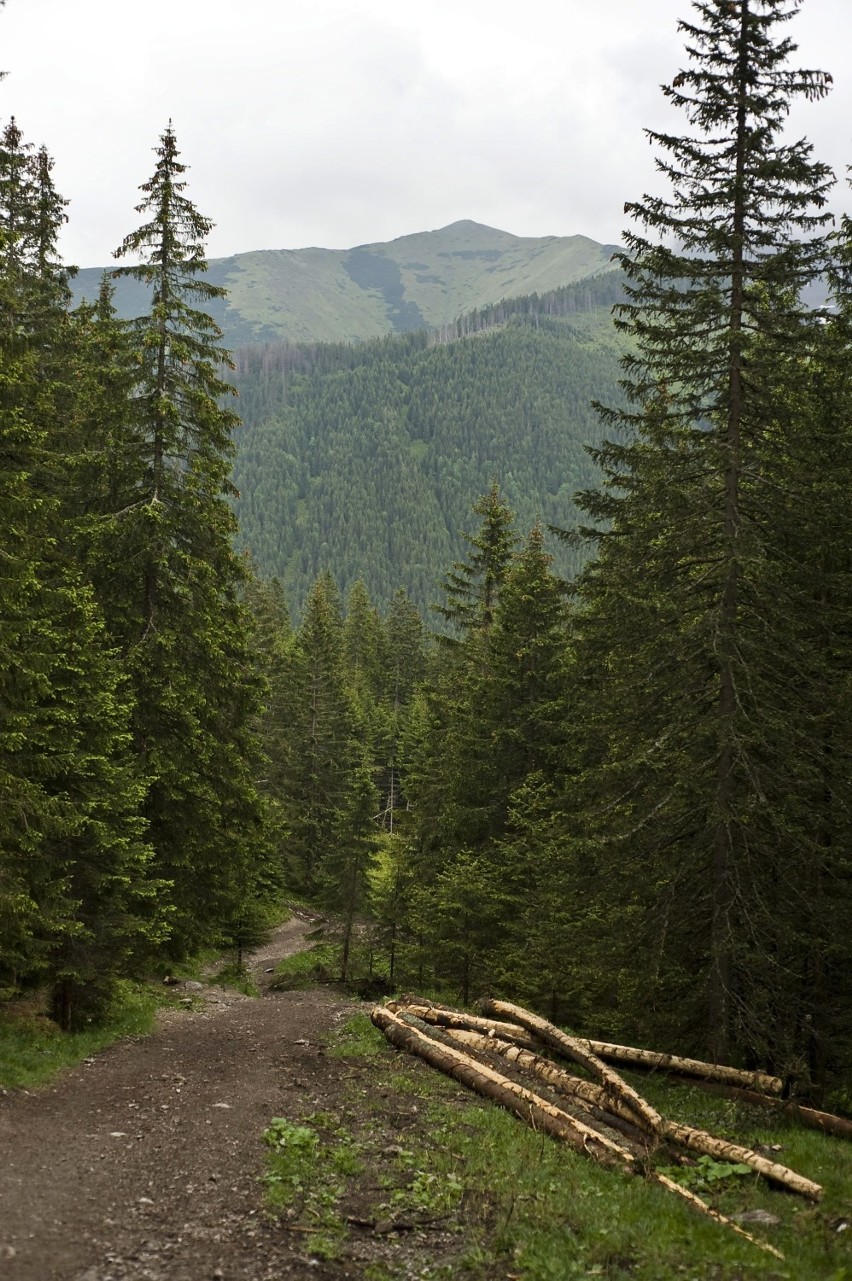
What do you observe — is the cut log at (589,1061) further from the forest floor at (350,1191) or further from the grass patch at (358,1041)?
the grass patch at (358,1041)

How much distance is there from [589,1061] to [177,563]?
583 inches

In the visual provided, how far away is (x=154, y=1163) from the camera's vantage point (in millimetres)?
9320

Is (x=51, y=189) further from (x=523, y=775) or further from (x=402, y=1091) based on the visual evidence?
(x=402, y=1091)

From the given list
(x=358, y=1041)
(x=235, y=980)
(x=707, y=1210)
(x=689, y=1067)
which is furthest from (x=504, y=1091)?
(x=235, y=980)

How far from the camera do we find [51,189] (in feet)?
82.0

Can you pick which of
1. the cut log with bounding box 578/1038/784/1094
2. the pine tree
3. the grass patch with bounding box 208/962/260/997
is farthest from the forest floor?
the pine tree

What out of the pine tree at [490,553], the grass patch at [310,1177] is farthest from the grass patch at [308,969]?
the grass patch at [310,1177]

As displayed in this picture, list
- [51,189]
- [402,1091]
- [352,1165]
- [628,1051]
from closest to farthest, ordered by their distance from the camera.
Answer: [352,1165] → [402,1091] → [628,1051] → [51,189]

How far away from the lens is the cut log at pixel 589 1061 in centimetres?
1033

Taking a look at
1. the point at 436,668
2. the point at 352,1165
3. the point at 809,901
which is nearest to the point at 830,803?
the point at 809,901

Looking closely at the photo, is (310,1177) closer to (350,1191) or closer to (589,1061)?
(350,1191)

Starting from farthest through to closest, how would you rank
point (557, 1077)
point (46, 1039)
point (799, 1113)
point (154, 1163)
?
point (46, 1039) → point (557, 1077) → point (799, 1113) → point (154, 1163)

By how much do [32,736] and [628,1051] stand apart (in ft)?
35.3

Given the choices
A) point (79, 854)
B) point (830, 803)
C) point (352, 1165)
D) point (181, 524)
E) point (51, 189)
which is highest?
point (51, 189)
